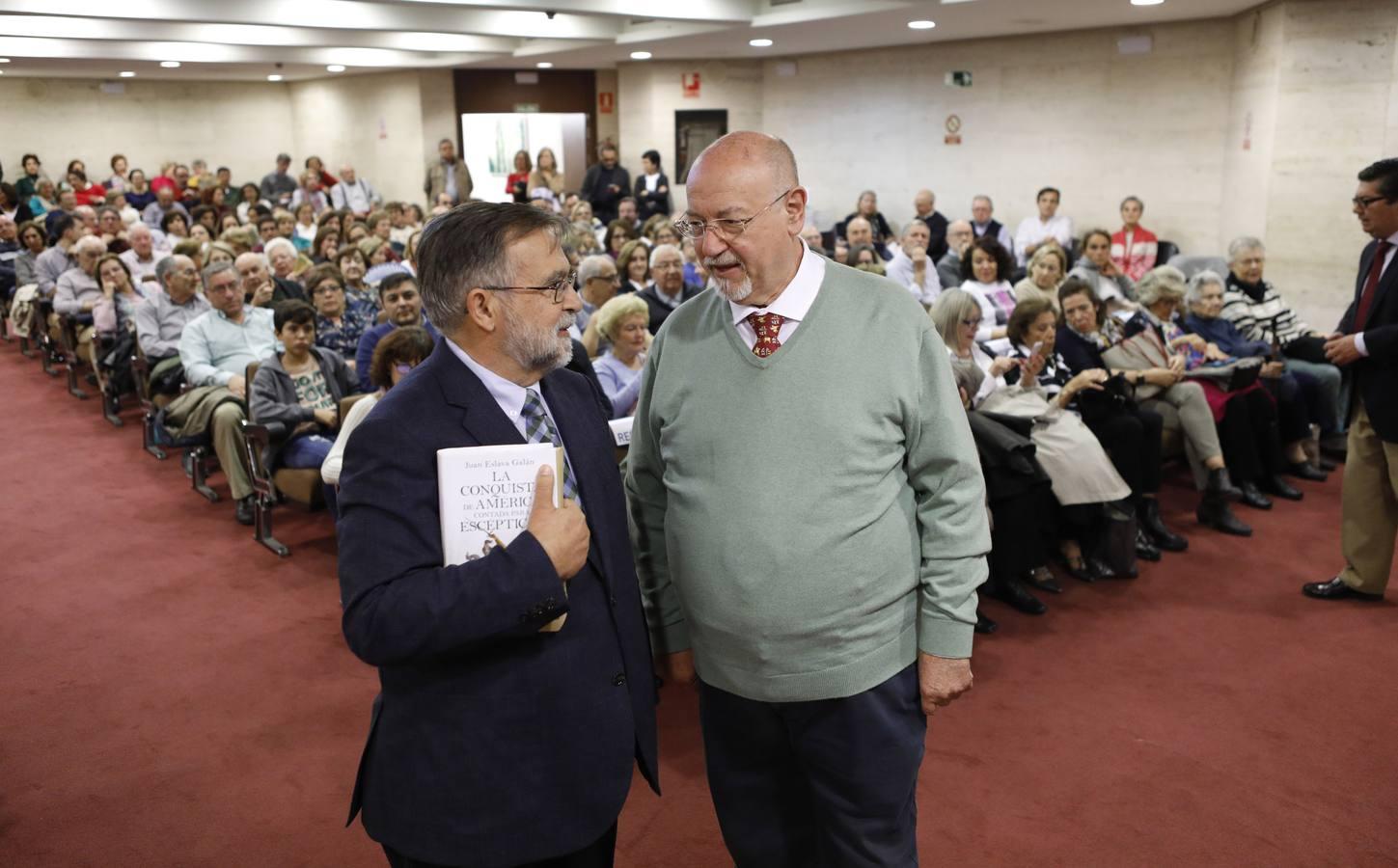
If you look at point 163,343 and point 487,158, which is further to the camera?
point 487,158

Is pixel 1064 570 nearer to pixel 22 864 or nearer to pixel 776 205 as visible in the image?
pixel 776 205

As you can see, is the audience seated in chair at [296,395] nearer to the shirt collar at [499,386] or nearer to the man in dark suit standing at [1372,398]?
the shirt collar at [499,386]

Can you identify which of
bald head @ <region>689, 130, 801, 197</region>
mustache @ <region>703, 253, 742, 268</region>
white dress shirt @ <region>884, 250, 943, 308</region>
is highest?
bald head @ <region>689, 130, 801, 197</region>

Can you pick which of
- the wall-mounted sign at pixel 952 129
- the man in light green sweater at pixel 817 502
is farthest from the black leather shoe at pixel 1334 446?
the wall-mounted sign at pixel 952 129

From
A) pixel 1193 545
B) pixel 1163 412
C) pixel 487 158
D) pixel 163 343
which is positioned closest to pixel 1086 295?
pixel 1163 412

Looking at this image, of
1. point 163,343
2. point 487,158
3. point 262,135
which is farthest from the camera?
point 262,135

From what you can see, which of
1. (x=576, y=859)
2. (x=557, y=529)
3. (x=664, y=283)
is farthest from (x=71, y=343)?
(x=557, y=529)

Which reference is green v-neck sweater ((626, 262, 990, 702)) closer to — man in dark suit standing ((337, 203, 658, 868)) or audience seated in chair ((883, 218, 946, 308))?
man in dark suit standing ((337, 203, 658, 868))

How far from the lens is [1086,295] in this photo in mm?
5121

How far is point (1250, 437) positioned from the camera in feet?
18.2

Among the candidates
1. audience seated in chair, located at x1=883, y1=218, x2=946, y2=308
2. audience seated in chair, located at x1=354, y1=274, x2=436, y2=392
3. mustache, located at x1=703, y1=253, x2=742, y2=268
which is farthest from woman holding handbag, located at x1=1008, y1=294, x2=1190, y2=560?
mustache, located at x1=703, y1=253, x2=742, y2=268

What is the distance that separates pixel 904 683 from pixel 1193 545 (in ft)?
11.8

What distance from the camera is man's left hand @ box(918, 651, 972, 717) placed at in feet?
6.15

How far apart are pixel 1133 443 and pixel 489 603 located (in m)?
4.08
